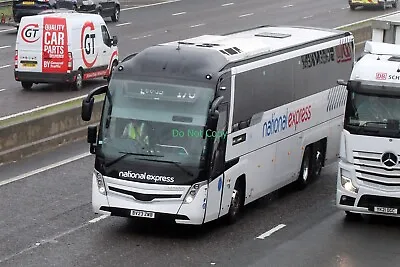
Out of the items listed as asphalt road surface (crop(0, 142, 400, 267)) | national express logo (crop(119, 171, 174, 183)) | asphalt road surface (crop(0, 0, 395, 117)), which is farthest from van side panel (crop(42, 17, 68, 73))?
national express logo (crop(119, 171, 174, 183))

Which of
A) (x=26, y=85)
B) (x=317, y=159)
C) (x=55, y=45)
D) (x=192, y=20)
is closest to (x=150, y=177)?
(x=317, y=159)

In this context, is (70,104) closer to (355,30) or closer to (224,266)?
(224,266)

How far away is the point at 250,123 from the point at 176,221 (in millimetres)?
2533

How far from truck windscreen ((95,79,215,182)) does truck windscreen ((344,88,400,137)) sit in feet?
8.66

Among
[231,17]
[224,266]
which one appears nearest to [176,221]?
[224,266]

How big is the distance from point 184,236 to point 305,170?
15.5 ft

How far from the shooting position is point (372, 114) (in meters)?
18.8

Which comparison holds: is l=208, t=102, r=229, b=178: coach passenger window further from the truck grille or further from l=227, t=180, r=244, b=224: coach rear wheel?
the truck grille

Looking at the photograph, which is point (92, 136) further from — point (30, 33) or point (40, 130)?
point (30, 33)

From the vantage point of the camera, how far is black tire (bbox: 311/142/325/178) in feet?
73.8

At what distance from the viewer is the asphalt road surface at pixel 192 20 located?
125 feet

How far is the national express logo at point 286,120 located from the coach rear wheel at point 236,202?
4.09 ft

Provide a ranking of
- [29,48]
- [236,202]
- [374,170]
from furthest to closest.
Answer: [29,48] < [236,202] < [374,170]

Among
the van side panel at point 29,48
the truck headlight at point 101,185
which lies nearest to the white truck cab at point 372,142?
the truck headlight at point 101,185
